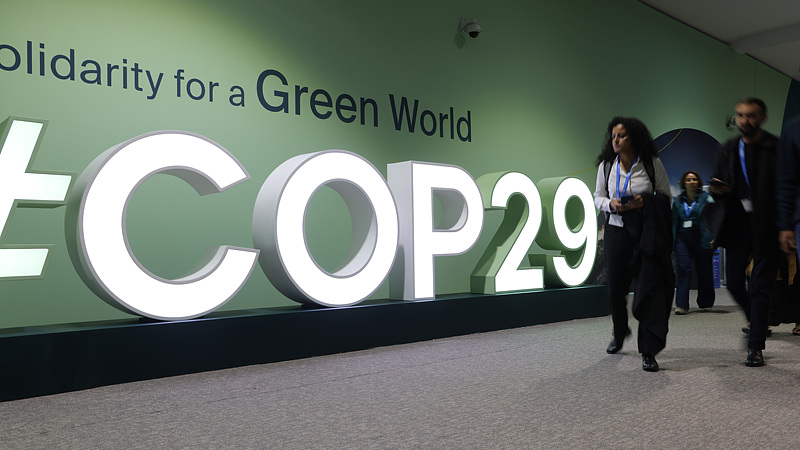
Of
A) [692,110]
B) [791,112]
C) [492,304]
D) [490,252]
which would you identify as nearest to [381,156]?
[490,252]

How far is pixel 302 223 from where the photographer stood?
12.2 feet

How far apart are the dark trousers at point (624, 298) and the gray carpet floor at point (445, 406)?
0.16 meters

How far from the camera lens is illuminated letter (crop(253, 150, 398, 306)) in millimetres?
3607

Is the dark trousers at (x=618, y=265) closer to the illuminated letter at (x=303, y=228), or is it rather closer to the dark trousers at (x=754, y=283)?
the dark trousers at (x=754, y=283)

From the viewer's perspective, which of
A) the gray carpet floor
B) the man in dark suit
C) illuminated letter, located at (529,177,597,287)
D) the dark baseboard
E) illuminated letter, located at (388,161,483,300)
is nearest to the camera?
the gray carpet floor

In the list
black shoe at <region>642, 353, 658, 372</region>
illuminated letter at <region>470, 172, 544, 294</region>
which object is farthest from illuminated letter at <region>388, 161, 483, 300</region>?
black shoe at <region>642, 353, 658, 372</region>

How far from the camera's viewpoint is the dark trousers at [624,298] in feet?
10.7

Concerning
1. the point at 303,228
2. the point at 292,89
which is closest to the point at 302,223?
the point at 303,228

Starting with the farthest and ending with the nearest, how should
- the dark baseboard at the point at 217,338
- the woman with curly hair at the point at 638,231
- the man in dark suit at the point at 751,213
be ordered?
the woman with curly hair at the point at 638,231, the man in dark suit at the point at 751,213, the dark baseboard at the point at 217,338

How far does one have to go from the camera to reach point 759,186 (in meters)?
3.23

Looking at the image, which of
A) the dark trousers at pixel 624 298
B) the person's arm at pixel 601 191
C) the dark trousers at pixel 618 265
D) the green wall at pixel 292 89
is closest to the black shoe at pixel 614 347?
the dark trousers at pixel 624 298

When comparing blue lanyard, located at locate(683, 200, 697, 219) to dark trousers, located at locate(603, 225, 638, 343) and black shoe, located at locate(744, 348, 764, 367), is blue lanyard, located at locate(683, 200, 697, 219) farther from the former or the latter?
black shoe, located at locate(744, 348, 764, 367)

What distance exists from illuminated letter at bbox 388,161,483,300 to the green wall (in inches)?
33.2

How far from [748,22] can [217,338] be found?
29.6 ft
